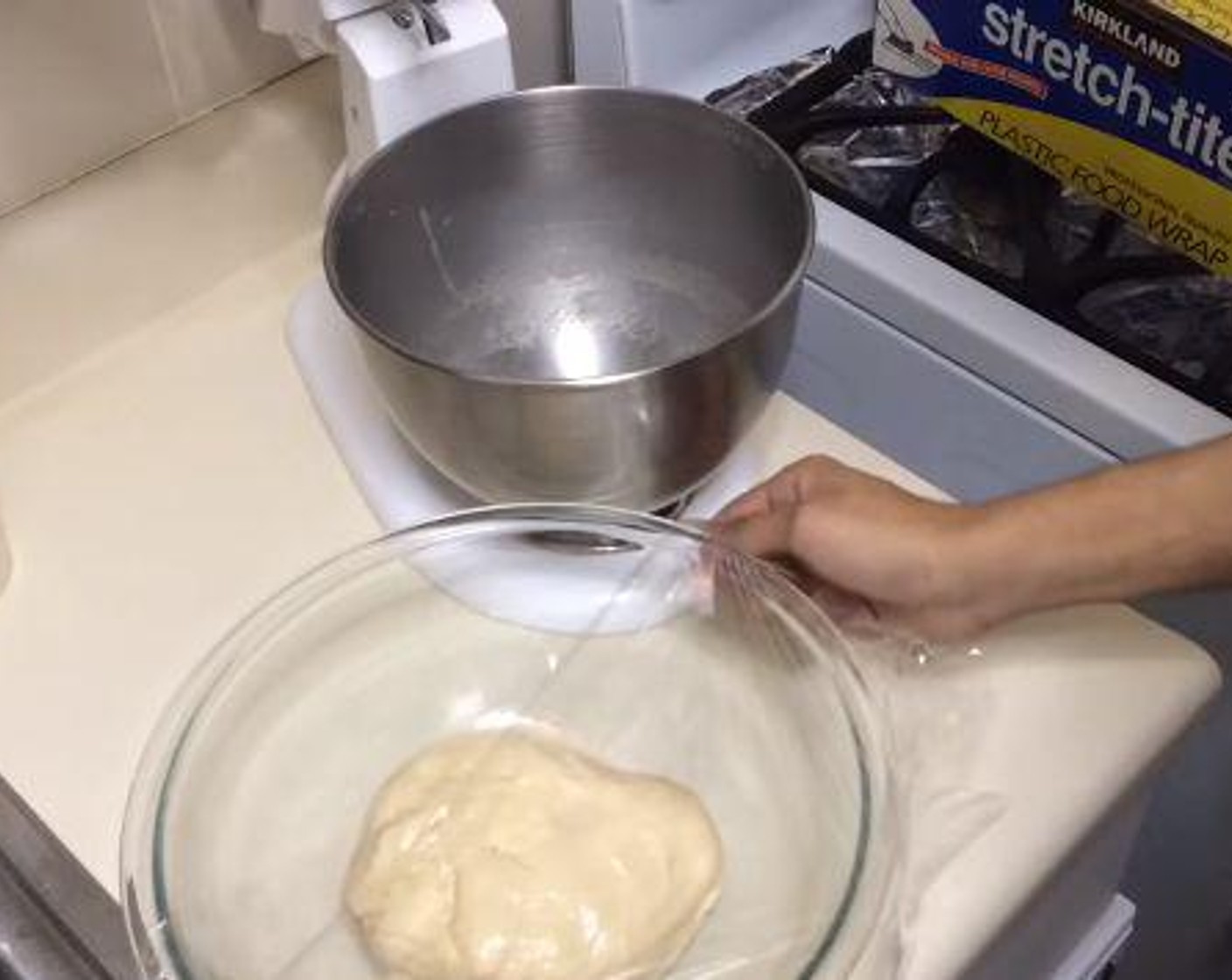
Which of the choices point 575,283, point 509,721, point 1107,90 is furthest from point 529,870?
point 1107,90

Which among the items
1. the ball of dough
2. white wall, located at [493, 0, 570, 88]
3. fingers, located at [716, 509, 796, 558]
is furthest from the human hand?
white wall, located at [493, 0, 570, 88]

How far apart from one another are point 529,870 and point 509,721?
0.31 feet

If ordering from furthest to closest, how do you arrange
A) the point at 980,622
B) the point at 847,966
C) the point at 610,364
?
the point at 610,364 → the point at 980,622 → the point at 847,966

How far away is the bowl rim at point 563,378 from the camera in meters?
0.66

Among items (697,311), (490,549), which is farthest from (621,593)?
(697,311)

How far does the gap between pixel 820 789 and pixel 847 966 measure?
0.27 feet

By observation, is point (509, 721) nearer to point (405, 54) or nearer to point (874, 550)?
point (874, 550)

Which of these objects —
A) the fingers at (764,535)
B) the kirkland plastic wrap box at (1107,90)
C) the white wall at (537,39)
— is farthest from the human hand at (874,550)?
the white wall at (537,39)

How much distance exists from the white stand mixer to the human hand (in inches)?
9.4

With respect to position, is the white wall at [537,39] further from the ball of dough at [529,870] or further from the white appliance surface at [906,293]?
the ball of dough at [529,870]

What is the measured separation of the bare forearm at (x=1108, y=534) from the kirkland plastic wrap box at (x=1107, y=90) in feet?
0.58

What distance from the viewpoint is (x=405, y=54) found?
2.49 ft

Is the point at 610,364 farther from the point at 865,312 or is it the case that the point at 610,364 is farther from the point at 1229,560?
the point at 1229,560

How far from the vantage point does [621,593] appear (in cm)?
72
